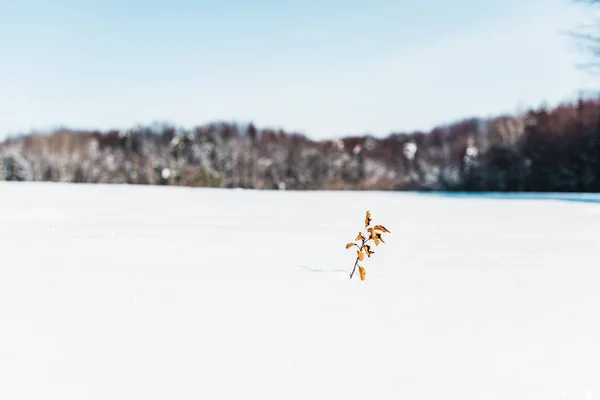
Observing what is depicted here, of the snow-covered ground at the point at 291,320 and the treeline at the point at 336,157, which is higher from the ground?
the treeline at the point at 336,157

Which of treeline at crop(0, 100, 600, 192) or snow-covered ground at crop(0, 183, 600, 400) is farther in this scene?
treeline at crop(0, 100, 600, 192)

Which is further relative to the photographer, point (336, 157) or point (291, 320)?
point (336, 157)

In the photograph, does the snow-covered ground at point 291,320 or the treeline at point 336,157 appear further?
the treeline at point 336,157

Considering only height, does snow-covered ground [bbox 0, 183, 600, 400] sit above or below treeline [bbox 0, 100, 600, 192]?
below

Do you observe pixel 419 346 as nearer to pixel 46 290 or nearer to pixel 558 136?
pixel 46 290

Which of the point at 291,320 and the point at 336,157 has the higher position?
the point at 336,157
